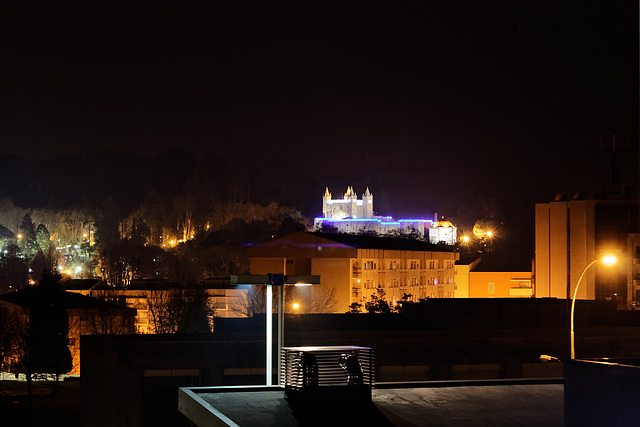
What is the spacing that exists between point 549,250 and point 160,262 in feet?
212

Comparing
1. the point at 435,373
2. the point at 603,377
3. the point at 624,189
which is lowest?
the point at 435,373

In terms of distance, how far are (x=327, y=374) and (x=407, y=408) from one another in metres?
1.20

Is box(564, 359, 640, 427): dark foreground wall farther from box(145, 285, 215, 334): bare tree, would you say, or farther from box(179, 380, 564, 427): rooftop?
box(145, 285, 215, 334): bare tree

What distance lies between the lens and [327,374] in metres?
12.2

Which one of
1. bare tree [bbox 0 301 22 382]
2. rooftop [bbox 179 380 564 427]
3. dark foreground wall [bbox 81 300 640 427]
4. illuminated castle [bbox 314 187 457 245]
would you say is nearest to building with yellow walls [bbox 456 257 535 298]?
bare tree [bbox 0 301 22 382]

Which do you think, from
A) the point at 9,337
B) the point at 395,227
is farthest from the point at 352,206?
the point at 9,337

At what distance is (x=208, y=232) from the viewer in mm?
131500

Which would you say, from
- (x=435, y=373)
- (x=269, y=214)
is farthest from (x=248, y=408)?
(x=269, y=214)

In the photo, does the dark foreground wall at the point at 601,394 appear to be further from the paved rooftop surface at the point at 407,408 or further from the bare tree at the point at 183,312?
the bare tree at the point at 183,312

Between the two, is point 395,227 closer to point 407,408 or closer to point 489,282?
point 489,282

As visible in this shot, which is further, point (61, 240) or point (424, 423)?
point (61, 240)

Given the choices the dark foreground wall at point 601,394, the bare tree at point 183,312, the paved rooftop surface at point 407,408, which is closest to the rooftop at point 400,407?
the paved rooftop surface at point 407,408

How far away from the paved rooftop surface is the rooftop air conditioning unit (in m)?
0.14

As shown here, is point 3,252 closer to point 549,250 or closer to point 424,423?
point 549,250
